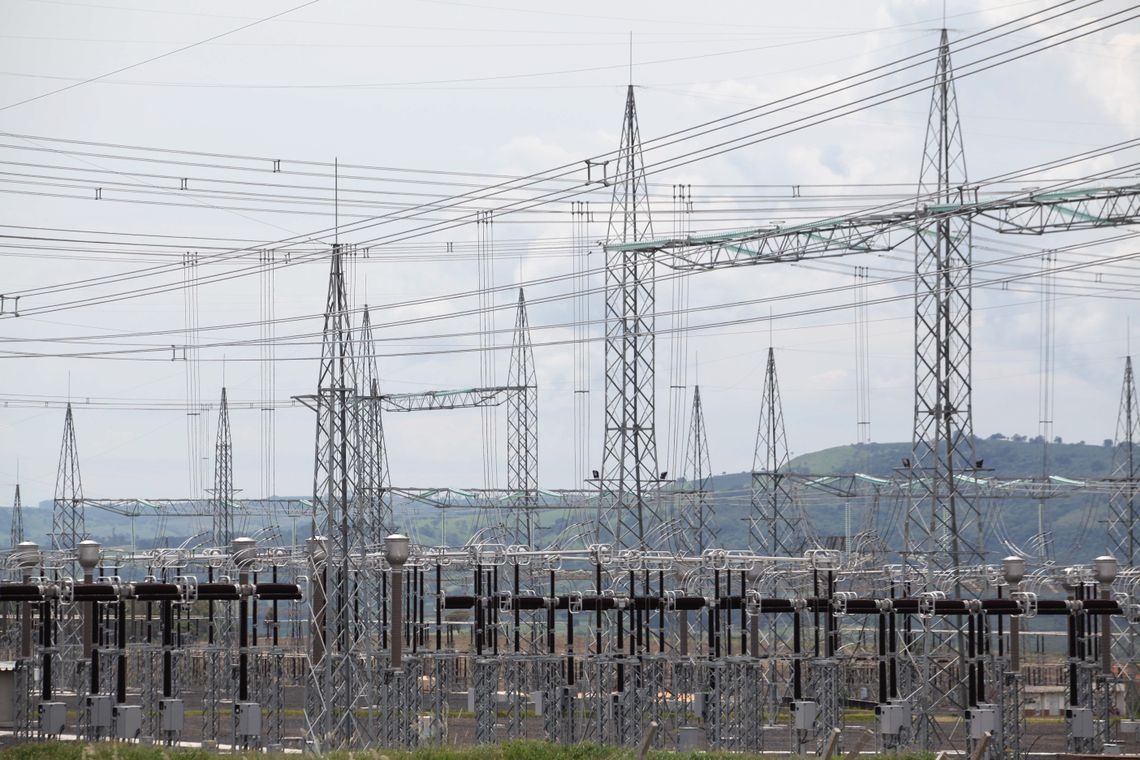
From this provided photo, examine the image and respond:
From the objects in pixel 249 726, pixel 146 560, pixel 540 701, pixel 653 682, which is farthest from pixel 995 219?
pixel 146 560

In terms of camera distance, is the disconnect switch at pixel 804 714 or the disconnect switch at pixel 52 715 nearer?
the disconnect switch at pixel 52 715

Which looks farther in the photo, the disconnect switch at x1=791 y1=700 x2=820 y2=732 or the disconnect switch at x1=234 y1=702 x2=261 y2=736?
the disconnect switch at x1=791 y1=700 x2=820 y2=732

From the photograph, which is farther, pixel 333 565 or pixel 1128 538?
pixel 1128 538

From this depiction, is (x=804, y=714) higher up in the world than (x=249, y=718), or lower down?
lower down

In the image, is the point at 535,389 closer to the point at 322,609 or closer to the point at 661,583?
the point at 661,583

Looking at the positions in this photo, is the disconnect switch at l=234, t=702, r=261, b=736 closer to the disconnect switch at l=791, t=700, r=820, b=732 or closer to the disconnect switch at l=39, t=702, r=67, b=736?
the disconnect switch at l=39, t=702, r=67, b=736

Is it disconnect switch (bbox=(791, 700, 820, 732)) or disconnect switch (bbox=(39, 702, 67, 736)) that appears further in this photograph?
disconnect switch (bbox=(791, 700, 820, 732))

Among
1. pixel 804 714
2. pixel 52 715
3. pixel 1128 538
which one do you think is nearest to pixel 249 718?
pixel 52 715

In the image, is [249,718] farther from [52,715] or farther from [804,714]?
[804,714]

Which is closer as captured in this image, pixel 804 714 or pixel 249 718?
pixel 249 718

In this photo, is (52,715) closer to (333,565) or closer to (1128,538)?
(333,565)

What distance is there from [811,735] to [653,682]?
3.36 m

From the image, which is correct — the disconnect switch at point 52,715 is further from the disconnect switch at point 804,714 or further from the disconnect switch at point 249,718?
the disconnect switch at point 804,714

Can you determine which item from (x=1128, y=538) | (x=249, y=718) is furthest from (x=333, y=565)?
(x=1128, y=538)
